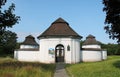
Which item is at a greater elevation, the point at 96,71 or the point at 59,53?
the point at 59,53

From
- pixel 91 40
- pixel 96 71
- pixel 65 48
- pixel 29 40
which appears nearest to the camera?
pixel 96 71

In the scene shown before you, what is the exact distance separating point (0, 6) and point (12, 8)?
1167 mm

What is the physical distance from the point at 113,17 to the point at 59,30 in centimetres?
1937

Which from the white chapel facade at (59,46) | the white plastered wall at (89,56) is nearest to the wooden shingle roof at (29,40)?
the white chapel facade at (59,46)

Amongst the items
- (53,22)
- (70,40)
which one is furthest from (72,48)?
(53,22)

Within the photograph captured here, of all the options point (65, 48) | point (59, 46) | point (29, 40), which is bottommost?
point (65, 48)

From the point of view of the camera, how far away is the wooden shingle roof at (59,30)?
38.0 meters

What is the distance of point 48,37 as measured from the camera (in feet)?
125

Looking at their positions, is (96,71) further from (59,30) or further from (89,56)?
(89,56)

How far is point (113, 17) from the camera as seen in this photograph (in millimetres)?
20719

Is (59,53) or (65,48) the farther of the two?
(59,53)

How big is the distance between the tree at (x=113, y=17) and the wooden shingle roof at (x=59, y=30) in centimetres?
1694

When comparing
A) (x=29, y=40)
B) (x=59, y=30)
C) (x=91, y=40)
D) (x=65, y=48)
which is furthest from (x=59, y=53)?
(x=91, y=40)

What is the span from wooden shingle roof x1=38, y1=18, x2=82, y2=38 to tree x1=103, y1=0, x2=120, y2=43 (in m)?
16.9
